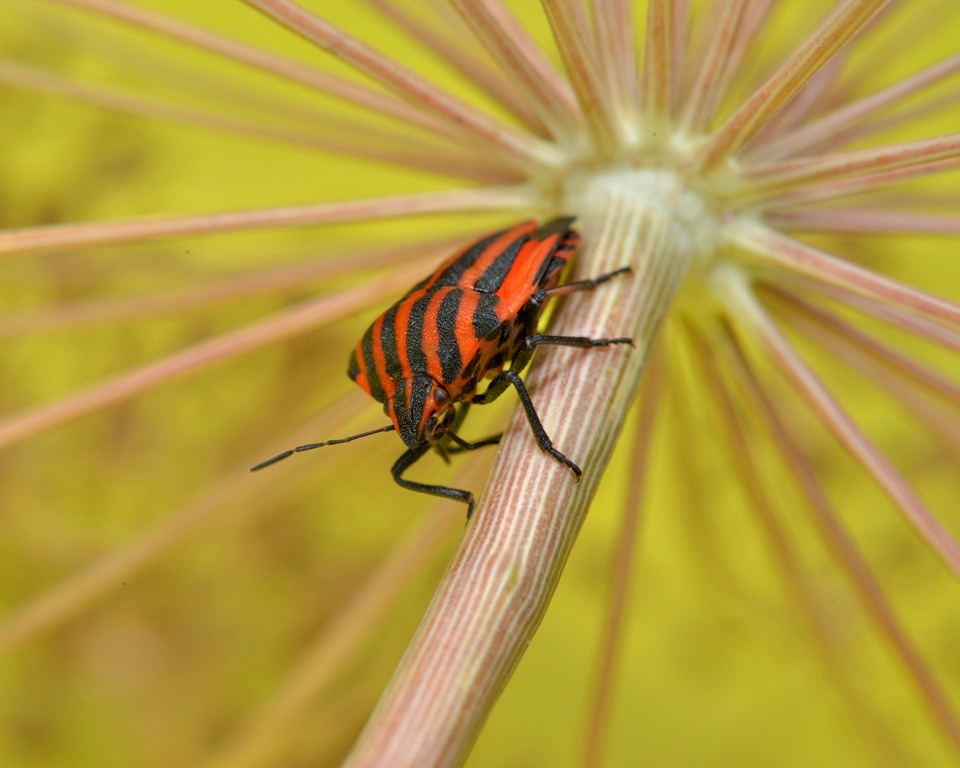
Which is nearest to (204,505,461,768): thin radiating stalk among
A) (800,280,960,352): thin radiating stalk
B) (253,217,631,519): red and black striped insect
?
(253,217,631,519): red and black striped insect

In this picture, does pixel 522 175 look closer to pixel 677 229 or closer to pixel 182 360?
pixel 677 229

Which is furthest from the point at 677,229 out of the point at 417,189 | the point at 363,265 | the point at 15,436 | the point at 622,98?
the point at 417,189

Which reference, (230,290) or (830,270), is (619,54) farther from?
(230,290)

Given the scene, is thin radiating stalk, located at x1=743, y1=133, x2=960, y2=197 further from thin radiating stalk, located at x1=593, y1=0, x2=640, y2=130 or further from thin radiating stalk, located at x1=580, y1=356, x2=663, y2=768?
thin radiating stalk, located at x1=580, y1=356, x2=663, y2=768

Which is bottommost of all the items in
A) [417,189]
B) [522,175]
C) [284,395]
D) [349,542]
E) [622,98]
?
[349,542]

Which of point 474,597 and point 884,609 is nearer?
point 474,597

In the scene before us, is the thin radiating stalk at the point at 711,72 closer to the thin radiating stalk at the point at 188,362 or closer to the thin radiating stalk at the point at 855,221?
the thin radiating stalk at the point at 855,221

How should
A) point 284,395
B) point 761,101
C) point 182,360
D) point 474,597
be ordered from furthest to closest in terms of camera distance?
point 284,395 → point 182,360 → point 761,101 → point 474,597
